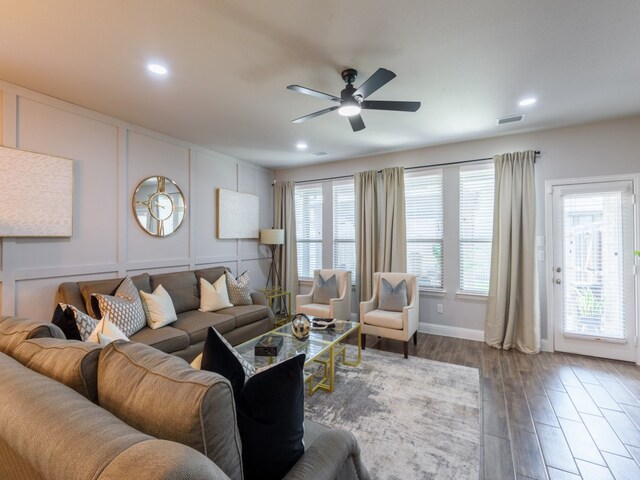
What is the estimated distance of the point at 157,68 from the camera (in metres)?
2.37

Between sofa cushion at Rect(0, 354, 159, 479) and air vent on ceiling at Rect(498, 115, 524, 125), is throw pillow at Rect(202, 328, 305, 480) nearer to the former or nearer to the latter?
sofa cushion at Rect(0, 354, 159, 479)

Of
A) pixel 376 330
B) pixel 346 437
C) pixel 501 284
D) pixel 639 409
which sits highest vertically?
pixel 501 284

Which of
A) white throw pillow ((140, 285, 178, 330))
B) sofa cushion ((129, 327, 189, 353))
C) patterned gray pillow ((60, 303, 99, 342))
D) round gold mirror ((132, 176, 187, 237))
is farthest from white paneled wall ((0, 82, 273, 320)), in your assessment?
patterned gray pillow ((60, 303, 99, 342))

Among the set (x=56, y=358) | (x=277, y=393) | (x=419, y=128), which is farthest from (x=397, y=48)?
(x=56, y=358)

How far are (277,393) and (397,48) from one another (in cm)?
230

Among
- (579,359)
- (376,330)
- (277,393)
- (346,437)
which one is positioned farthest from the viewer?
(376,330)

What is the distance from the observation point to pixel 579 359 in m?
3.49

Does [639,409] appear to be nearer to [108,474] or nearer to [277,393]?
[277,393]

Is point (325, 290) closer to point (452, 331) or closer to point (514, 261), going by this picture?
point (452, 331)

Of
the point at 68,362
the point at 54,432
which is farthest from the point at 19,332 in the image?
the point at 54,432

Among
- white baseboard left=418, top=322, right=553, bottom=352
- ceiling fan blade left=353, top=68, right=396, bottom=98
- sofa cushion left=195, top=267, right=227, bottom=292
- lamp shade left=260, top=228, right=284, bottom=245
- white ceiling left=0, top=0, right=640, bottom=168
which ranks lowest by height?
white baseboard left=418, top=322, right=553, bottom=352

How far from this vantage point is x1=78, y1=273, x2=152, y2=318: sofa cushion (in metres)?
2.79

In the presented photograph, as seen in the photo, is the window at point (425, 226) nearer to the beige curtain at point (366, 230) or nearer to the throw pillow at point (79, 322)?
the beige curtain at point (366, 230)

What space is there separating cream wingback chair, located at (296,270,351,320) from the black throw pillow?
2.66m
